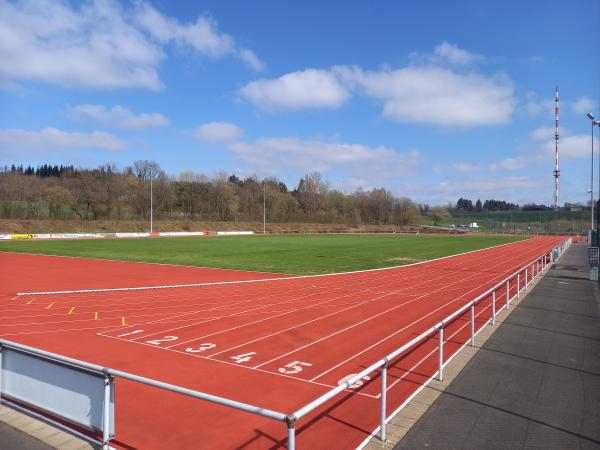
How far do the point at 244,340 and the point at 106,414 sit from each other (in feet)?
17.3

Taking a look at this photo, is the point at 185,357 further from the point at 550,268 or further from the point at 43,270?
the point at 550,268

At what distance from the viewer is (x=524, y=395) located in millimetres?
6863

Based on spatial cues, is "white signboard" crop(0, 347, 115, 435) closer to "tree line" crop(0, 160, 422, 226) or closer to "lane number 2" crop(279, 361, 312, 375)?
"lane number 2" crop(279, 361, 312, 375)

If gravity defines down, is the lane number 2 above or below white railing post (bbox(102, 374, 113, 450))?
below

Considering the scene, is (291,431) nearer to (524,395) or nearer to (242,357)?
(524,395)

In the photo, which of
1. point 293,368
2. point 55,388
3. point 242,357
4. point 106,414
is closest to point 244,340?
point 242,357

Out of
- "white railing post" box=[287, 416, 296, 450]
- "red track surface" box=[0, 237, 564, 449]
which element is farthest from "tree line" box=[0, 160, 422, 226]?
"white railing post" box=[287, 416, 296, 450]

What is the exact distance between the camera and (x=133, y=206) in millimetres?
90562

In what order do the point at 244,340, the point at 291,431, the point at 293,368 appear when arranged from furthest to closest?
the point at 244,340 → the point at 293,368 → the point at 291,431

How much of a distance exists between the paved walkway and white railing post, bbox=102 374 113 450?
3.45 metres

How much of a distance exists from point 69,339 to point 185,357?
3361 millimetres

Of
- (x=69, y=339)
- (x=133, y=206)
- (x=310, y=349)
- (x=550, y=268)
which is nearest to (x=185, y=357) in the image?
(x=310, y=349)

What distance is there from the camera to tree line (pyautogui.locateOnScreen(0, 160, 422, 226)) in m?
77.4

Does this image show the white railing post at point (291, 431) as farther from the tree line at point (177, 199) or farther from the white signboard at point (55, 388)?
the tree line at point (177, 199)
